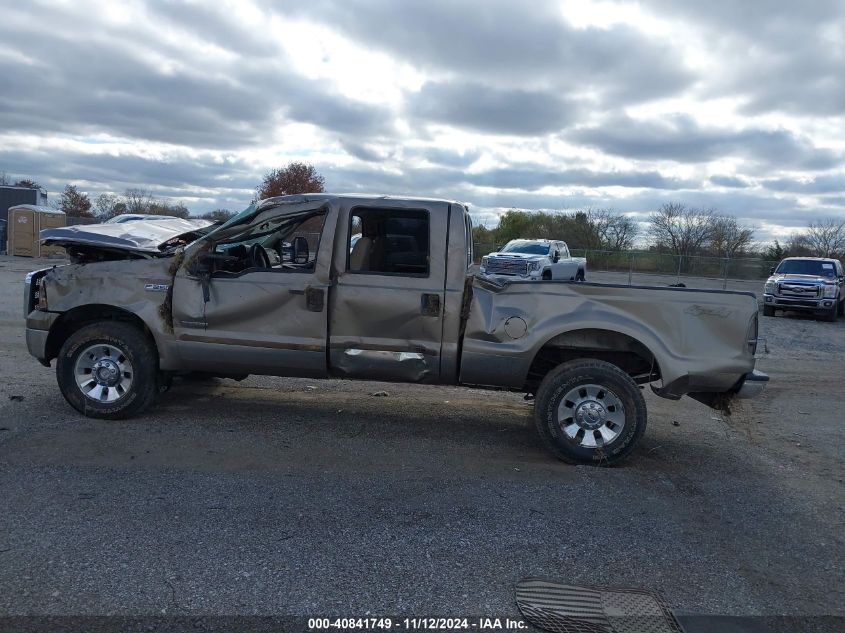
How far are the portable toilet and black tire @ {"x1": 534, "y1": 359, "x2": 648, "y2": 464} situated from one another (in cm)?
3037

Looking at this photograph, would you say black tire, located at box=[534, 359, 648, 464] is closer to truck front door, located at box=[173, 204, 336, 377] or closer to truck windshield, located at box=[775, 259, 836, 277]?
truck front door, located at box=[173, 204, 336, 377]

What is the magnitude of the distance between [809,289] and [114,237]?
1913cm

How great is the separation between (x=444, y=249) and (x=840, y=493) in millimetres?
3602

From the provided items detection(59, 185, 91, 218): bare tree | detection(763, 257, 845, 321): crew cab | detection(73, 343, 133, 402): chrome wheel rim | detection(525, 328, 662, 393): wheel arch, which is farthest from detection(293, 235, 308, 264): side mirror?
detection(59, 185, 91, 218): bare tree

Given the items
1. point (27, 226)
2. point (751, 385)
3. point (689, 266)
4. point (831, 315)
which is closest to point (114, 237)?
point (751, 385)

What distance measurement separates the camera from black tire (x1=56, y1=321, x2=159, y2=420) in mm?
6496

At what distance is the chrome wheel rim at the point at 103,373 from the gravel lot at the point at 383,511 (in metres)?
0.29

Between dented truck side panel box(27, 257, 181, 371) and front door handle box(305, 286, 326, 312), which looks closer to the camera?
front door handle box(305, 286, 326, 312)

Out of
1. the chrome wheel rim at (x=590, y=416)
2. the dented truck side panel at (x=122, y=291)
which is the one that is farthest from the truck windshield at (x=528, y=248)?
the dented truck side panel at (x=122, y=291)

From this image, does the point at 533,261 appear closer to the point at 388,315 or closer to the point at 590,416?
the point at 388,315

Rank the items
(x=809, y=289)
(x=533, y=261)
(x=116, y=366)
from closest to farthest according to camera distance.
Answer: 1. (x=116, y=366)
2. (x=809, y=289)
3. (x=533, y=261)

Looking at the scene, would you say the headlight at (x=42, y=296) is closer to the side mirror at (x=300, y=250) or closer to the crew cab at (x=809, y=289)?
the side mirror at (x=300, y=250)

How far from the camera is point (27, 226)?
31.6 m

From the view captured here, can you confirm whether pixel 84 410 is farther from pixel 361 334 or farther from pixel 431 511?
pixel 431 511
